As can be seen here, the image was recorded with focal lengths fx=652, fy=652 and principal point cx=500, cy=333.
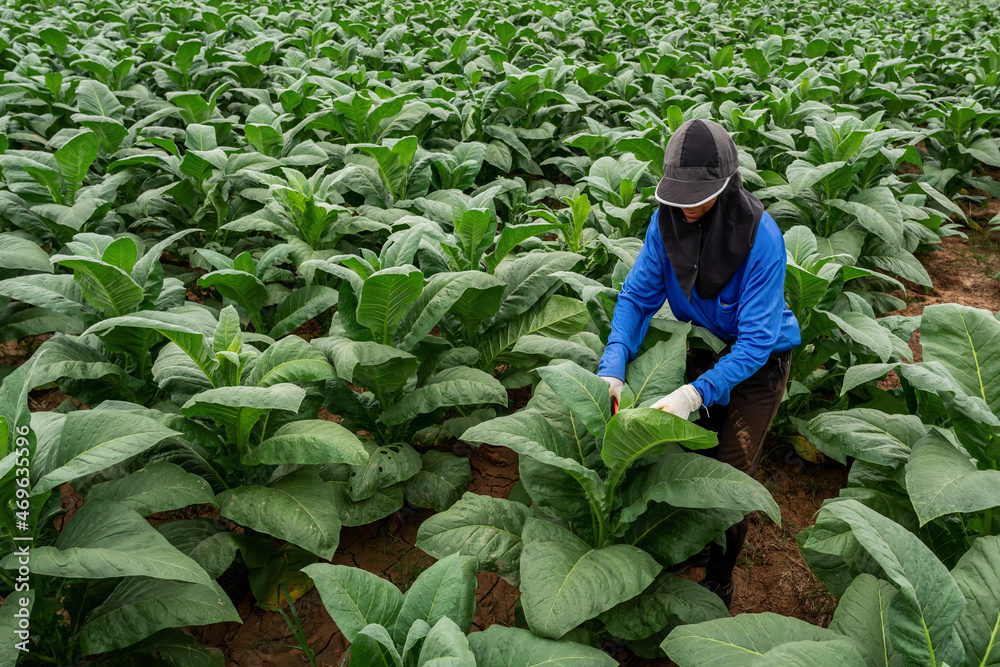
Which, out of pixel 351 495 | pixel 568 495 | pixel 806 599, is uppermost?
pixel 568 495

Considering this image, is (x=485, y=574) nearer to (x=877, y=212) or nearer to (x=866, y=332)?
(x=866, y=332)

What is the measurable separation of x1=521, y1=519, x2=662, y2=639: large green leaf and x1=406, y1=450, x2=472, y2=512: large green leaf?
0.75 m

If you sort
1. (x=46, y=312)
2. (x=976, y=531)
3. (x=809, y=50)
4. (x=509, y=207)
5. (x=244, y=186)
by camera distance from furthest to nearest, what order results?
1. (x=809, y=50)
2. (x=509, y=207)
3. (x=244, y=186)
4. (x=46, y=312)
5. (x=976, y=531)

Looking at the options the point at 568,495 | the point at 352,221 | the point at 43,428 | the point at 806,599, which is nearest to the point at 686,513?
the point at 568,495

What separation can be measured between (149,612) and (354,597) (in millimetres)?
783

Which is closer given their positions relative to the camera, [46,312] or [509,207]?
[46,312]

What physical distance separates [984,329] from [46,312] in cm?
A: 458

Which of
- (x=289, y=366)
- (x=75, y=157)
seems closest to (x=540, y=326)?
(x=289, y=366)

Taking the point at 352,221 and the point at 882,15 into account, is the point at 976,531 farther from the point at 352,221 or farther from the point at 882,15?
the point at 882,15

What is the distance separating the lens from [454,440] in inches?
146

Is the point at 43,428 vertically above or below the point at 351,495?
above

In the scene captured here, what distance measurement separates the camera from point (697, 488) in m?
2.22

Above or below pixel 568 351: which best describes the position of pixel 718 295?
above

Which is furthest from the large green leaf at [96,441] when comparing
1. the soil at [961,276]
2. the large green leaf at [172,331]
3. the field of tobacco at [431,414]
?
the soil at [961,276]
